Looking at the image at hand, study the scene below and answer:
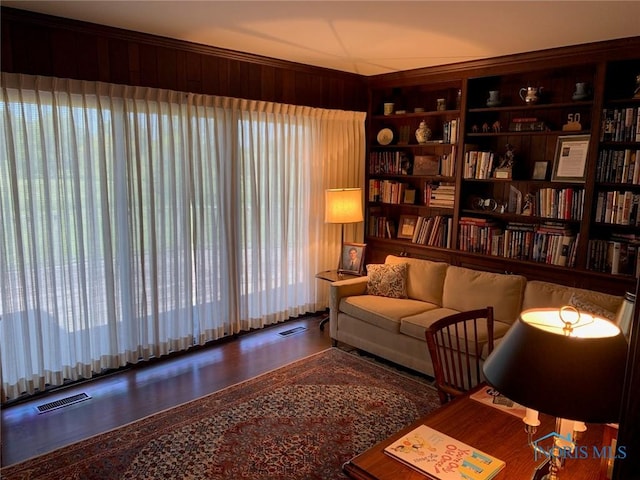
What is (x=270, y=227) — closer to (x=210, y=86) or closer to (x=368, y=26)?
(x=210, y=86)

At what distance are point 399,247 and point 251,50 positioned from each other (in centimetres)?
254

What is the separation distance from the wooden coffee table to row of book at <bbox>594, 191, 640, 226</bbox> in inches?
94.6

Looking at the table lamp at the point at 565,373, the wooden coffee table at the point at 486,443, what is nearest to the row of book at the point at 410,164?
the wooden coffee table at the point at 486,443

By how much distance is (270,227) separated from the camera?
15.4 feet

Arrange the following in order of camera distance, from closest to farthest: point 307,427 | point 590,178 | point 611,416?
point 611,416 → point 307,427 → point 590,178

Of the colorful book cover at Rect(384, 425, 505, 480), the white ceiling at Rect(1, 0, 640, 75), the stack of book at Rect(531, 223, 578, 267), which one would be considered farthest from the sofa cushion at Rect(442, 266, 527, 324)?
the colorful book cover at Rect(384, 425, 505, 480)

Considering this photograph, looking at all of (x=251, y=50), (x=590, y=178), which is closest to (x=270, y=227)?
(x=251, y=50)

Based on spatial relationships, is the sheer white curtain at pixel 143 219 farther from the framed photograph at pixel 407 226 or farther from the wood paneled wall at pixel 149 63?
the framed photograph at pixel 407 226

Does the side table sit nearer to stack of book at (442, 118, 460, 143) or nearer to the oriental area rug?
the oriental area rug

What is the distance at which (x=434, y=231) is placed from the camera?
4926 mm

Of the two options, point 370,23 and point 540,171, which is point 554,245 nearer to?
point 540,171

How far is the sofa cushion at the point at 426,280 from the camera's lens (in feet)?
13.9

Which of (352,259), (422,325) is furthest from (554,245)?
(352,259)

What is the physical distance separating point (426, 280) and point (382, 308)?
0.55 metres
